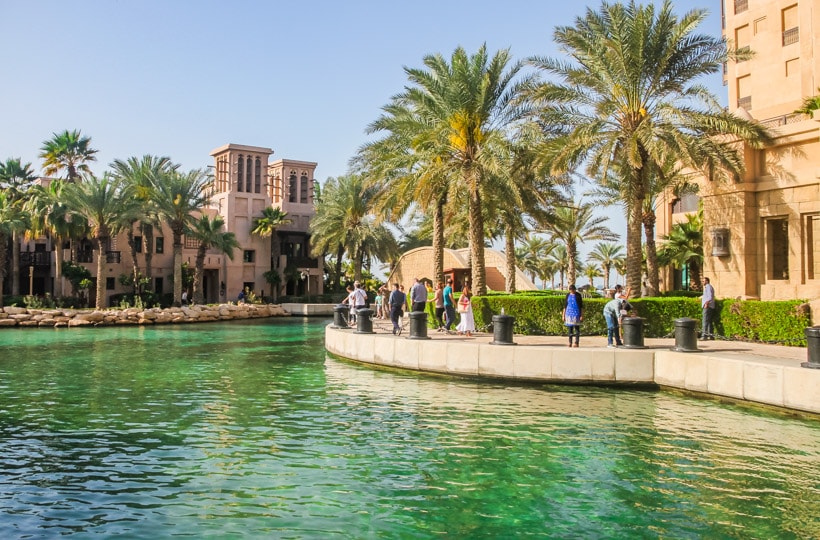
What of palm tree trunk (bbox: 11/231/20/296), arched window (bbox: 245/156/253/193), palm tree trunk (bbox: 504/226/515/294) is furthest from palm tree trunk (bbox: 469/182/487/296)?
arched window (bbox: 245/156/253/193)

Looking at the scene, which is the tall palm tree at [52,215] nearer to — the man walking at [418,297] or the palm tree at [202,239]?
the palm tree at [202,239]

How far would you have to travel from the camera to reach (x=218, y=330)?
108 ft

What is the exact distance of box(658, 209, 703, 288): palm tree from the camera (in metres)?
32.3

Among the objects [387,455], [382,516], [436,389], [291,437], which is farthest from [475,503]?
[436,389]

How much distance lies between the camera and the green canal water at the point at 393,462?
21.1 ft

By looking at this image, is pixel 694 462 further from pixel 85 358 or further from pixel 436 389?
pixel 85 358

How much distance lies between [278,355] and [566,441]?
509 inches

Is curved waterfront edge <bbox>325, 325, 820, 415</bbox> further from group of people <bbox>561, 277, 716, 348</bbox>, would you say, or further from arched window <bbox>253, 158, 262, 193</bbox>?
arched window <bbox>253, 158, 262, 193</bbox>

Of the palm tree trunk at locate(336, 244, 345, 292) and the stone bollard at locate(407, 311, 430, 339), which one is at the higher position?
the palm tree trunk at locate(336, 244, 345, 292)

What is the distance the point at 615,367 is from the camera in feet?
46.2

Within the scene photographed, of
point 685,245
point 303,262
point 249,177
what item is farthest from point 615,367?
point 249,177

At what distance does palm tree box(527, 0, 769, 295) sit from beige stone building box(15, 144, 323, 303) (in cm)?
3866

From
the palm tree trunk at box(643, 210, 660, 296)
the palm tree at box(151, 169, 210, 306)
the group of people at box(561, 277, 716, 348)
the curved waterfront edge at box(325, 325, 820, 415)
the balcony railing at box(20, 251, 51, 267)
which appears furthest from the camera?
the balcony railing at box(20, 251, 51, 267)

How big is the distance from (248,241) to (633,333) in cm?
4789
